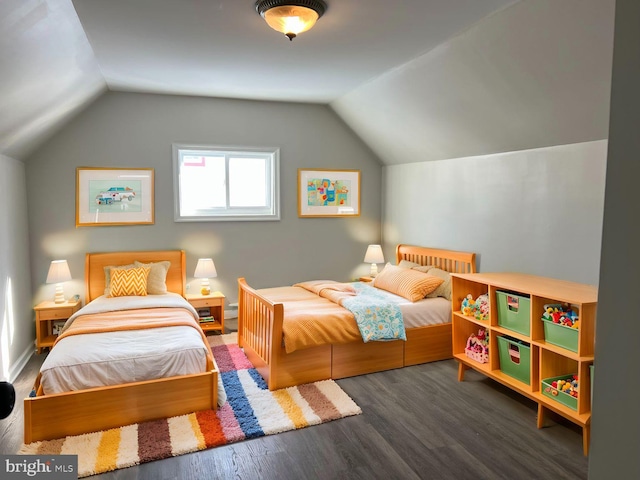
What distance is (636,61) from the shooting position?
2.32 ft

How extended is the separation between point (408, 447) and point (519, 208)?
2.20 meters

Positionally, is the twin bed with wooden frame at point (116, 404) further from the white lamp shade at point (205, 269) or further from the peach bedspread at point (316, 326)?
the white lamp shade at point (205, 269)

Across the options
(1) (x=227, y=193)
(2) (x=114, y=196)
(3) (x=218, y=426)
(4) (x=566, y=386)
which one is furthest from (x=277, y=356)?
(2) (x=114, y=196)

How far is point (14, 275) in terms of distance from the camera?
13.0 ft

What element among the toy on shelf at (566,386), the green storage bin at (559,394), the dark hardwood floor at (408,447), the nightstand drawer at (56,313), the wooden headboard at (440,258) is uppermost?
the wooden headboard at (440,258)

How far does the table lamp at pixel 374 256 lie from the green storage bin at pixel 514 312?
2398 mm

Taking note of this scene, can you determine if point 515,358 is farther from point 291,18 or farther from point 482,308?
point 291,18

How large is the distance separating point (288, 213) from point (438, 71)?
2602 mm

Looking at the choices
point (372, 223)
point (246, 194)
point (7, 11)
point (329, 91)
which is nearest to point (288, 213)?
point (246, 194)

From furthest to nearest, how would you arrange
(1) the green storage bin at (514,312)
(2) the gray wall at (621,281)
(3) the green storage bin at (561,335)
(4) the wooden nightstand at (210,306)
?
(4) the wooden nightstand at (210,306) → (1) the green storage bin at (514,312) → (3) the green storage bin at (561,335) → (2) the gray wall at (621,281)

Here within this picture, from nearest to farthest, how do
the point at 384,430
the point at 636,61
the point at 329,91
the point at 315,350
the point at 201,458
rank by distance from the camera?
the point at 636,61 < the point at 201,458 < the point at 384,430 < the point at 315,350 < the point at 329,91

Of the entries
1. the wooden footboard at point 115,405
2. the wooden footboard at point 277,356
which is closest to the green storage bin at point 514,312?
the wooden footboard at point 277,356

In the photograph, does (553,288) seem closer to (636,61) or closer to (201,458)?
(201,458)

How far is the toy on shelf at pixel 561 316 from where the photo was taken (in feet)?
9.05
